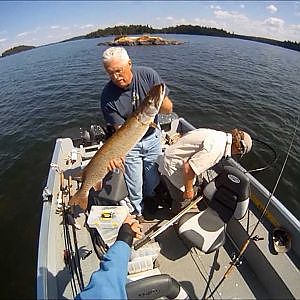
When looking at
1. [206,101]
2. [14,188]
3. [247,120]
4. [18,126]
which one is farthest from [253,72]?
[14,188]

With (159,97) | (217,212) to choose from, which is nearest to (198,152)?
(159,97)

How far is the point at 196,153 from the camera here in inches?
115

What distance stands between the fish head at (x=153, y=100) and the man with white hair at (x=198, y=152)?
0.57 m

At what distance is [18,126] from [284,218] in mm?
12304

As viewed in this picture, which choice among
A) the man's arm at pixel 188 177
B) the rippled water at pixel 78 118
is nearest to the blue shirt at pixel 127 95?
the man's arm at pixel 188 177

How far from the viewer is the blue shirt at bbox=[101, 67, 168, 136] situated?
324 centimetres

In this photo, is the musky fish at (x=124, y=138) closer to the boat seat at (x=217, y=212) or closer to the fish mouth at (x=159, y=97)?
the fish mouth at (x=159, y=97)

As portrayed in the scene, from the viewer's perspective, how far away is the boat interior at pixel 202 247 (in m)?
3.02

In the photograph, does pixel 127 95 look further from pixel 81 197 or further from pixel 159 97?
pixel 81 197

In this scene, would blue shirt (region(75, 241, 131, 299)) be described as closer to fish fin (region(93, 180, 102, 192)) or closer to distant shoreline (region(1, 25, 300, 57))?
fish fin (region(93, 180, 102, 192))

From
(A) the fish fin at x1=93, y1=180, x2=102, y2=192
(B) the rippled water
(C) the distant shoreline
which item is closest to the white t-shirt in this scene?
(A) the fish fin at x1=93, y1=180, x2=102, y2=192

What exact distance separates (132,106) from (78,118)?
1003cm

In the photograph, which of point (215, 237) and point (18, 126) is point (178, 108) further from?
point (215, 237)

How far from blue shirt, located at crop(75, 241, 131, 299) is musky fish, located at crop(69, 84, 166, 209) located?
4.38ft
